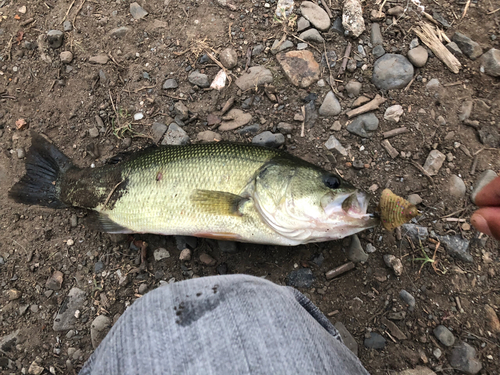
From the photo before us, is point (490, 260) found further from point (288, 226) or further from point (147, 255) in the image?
point (147, 255)

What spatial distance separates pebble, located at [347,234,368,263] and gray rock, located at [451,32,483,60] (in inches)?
96.7

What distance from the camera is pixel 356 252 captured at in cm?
318

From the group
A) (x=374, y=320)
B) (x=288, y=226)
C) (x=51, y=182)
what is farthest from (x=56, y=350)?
(x=374, y=320)

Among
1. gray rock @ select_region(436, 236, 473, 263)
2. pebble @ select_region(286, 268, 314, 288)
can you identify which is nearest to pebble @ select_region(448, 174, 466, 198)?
gray rock @ select_region(436, 236, 473, 263)

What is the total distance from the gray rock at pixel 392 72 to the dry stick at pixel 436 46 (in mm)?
337

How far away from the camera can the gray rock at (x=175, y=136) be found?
3.58 metres

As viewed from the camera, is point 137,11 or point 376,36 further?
point 137,11

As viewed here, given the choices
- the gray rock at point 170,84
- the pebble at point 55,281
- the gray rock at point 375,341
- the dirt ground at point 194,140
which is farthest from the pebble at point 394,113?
the pebble at point 55,281

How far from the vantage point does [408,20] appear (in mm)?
3613

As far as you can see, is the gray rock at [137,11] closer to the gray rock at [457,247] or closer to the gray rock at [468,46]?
the gray rock at [468,46]

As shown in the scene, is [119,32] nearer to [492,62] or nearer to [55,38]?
[55,38]

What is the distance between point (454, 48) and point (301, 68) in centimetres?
174

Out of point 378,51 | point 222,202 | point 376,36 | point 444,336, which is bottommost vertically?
point 444,336

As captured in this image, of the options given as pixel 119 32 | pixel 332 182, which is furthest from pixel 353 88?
pixel 119 32
